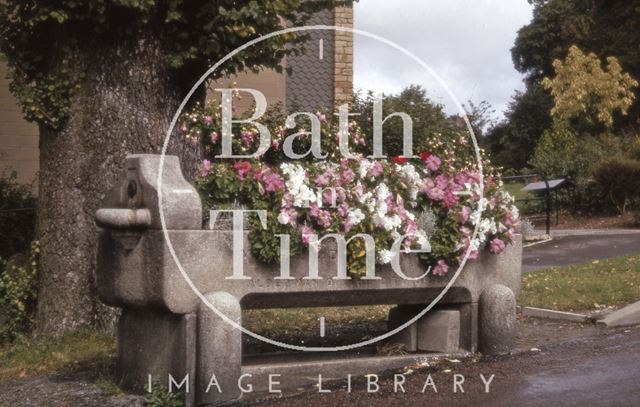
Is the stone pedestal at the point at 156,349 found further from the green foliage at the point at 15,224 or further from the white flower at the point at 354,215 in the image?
the green foliage at the point at 15,224

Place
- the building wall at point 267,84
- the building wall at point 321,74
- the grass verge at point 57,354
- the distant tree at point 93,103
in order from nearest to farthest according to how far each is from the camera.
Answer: the grass verge at point 57,354, the distant tree at point 93,103, the building wall at point 267,84, the building wall at point 321,74

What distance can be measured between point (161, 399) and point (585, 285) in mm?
6586

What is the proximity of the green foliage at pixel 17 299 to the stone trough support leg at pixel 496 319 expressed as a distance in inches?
173

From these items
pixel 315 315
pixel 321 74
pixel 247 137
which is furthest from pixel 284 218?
pixel 321 74

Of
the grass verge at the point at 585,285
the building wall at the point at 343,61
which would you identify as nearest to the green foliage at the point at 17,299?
the grass verge at the point at 585,285

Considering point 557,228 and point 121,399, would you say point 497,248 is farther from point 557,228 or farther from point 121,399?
point 557,228

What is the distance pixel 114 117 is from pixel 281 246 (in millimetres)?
3217

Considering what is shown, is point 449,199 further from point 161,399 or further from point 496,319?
point 161,399

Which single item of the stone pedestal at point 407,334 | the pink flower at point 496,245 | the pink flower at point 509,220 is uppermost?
the pink flower at point 509,220

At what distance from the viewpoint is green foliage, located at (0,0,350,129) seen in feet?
30.1

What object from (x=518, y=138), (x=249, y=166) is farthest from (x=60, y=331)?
(x=518, y=138)

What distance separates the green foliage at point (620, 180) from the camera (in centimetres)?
2330

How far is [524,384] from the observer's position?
6.93 metres

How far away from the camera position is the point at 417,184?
7.60m
